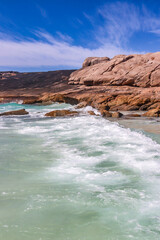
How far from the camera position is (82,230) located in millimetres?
3016

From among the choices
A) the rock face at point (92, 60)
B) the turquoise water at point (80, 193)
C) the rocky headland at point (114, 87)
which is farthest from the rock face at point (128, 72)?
the turquoise water at point (80, 193)

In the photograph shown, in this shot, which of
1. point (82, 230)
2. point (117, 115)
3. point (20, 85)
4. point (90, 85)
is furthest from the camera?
point (20, 85)

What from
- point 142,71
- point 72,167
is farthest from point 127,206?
point 142,71

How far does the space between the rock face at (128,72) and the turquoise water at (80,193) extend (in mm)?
28753

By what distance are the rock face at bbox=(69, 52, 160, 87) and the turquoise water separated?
2875 cm

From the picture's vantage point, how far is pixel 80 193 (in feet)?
13.4

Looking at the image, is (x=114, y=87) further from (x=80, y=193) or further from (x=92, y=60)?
(x=80, y=193)

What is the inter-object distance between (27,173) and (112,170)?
1.96m

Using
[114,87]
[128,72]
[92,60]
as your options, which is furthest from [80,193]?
[92,60]

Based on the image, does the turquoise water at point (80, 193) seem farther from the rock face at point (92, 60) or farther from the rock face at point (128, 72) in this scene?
the rock face at point (92, 60)

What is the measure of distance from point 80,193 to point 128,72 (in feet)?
112

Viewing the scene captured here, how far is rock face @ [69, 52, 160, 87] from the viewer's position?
1342 inches

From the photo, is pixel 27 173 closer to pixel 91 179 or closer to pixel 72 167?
pixel 72 167

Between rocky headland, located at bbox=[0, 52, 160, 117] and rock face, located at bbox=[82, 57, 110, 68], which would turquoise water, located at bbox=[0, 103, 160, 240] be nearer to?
rocky headland, located at bbox=[0, 52, 160, 117]
